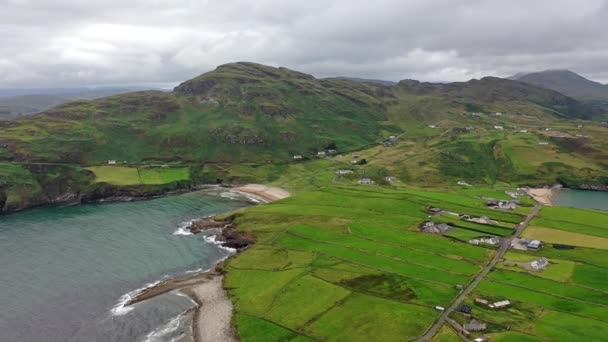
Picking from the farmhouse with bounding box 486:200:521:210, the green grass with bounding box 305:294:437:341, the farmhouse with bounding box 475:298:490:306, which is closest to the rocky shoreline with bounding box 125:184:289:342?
the green grass with bounding box 305:294:437:341

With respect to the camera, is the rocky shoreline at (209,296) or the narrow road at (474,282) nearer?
the narrow road at (474,282)

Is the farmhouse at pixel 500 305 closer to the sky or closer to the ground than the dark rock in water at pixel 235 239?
closer to the sky

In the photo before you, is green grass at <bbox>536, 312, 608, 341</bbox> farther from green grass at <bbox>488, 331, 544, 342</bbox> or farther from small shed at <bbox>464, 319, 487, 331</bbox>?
small shed at <bbox>464, 319, 487, 331</bbox>

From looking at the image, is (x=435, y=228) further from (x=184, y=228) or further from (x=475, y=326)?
(x=184, y=228)

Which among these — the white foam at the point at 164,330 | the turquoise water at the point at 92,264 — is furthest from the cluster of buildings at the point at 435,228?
the white foam at the point at 164,330

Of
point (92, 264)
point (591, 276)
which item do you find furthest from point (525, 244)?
point (92, 264)

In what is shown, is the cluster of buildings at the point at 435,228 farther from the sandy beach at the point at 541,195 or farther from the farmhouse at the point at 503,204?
the sandy beach at the point at 541,195
